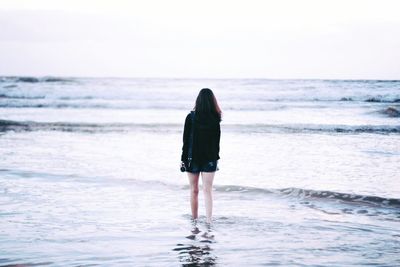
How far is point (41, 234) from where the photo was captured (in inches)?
244

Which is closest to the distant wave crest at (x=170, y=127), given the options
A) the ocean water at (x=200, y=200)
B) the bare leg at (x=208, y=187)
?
the ocean water at (x=200, y=200)

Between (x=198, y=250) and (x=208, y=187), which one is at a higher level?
(x=208, y=187)

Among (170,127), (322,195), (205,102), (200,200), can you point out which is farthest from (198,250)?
(170,127)

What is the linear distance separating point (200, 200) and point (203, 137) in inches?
85.0

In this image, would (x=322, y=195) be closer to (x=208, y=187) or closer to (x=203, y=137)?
(x=208, y=187)

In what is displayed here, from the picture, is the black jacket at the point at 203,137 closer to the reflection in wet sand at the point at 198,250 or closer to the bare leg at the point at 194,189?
the bare leg at the point at 194,189

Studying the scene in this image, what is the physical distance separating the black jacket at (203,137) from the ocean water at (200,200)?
3.08 feet

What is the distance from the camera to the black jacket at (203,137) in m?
6.44

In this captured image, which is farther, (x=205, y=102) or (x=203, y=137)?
(x=203, y=137)

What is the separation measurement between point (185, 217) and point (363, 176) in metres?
4.76

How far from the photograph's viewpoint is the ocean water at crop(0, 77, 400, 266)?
18.2 ft

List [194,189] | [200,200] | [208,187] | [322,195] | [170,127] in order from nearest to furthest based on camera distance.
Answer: [208,187] → [194,189] → [200,200] → [322,195] → [170,127]

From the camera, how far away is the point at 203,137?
6.48 meters

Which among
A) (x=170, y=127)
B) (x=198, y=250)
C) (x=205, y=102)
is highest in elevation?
(x=205, y=102)
